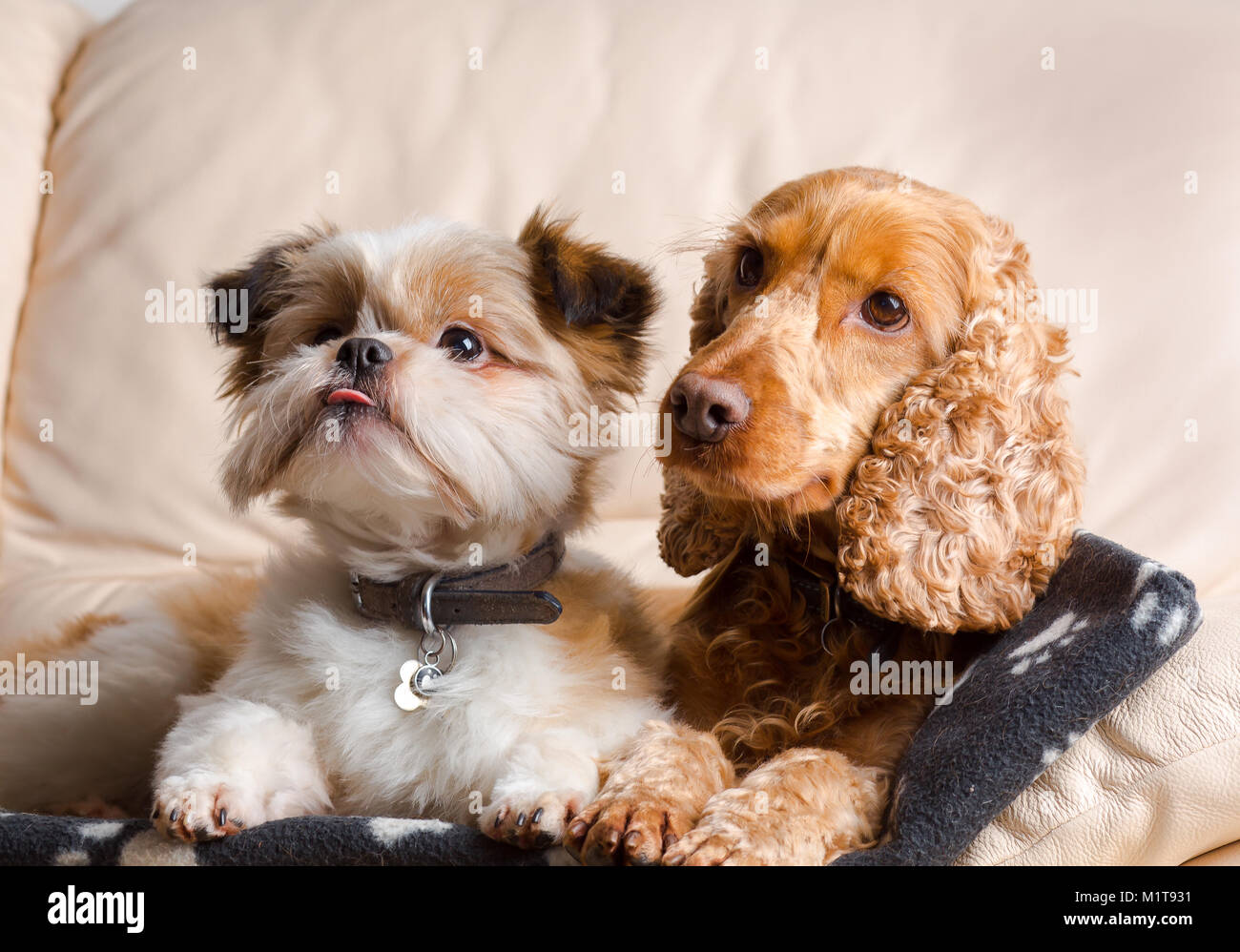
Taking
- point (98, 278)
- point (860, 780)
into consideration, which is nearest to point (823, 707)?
point (860, 780)

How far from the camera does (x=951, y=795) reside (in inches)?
55.4

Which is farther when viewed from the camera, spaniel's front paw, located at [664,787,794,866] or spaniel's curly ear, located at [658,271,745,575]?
spaniel's curly ear, located at [658,271,745,575]

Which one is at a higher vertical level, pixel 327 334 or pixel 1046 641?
pixel 327 334

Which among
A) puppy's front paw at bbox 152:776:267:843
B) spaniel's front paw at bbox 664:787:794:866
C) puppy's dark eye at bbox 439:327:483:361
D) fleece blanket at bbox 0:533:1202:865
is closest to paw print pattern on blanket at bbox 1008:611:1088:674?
fleece blanket at bbox 0:533:1202:865

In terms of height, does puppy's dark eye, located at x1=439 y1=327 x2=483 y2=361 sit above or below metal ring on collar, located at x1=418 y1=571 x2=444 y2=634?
above

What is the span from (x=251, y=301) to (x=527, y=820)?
3.46 ft

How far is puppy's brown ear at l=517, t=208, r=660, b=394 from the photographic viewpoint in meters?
1.83

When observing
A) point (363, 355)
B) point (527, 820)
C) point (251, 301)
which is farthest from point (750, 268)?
point (527, 820)

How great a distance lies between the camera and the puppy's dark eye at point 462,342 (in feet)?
5.71

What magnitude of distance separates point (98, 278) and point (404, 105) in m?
0.99

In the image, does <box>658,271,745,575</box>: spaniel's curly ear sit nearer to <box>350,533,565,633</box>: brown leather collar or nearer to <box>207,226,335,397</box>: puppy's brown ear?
<box>350,533,565,633</box>: brown leather collar

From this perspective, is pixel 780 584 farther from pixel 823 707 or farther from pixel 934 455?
pixel 934 455

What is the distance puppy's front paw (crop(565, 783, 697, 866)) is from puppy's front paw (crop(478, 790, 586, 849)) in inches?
0.9

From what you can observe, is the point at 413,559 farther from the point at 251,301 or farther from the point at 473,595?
the point at 251,301
